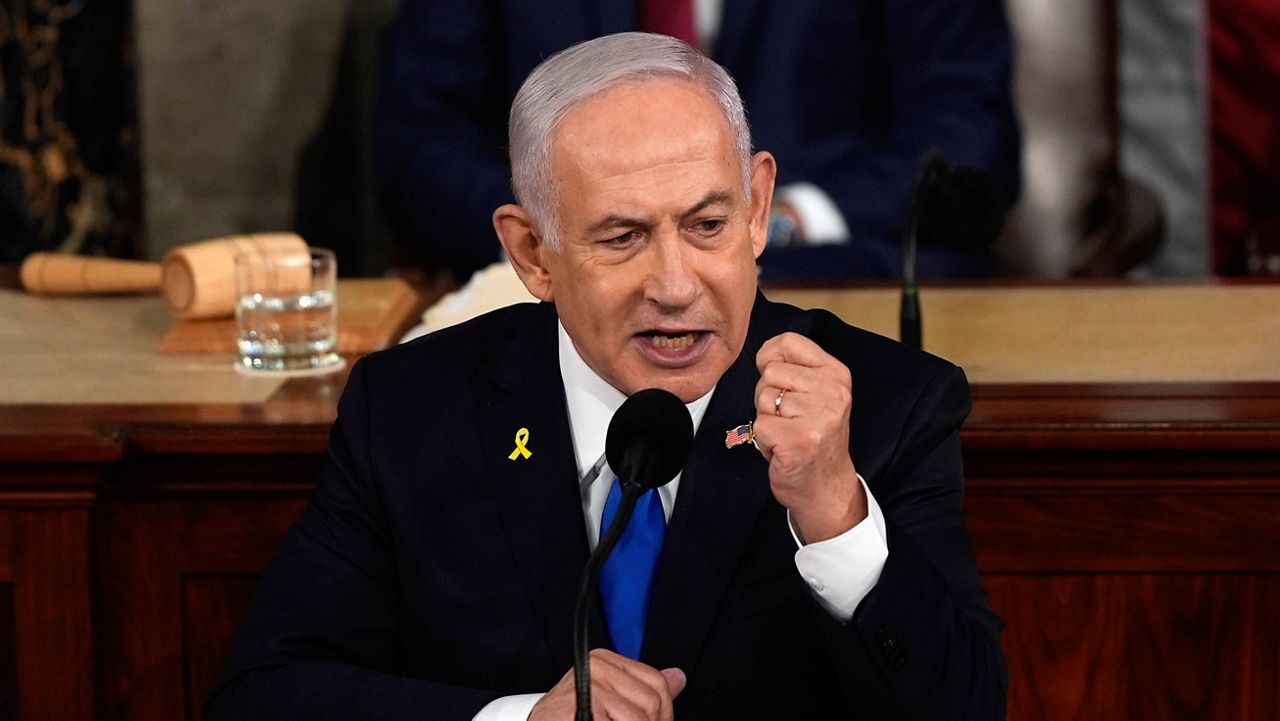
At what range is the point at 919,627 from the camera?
1.57m

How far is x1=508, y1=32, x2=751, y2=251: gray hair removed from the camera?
64.9 inches

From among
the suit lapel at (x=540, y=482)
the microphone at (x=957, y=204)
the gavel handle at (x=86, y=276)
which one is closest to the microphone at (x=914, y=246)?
the microphone at (x=957, y=204)

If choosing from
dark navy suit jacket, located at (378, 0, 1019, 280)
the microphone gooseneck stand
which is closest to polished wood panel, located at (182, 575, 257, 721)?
the microphone gooseneck stand

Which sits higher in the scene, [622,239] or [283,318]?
[622,239]

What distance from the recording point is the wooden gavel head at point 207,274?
8.34 feet

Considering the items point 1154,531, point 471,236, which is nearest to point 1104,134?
point 471,236

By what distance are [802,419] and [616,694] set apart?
30 centimetres

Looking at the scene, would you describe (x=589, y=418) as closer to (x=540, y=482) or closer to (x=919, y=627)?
(x=540, y=482)

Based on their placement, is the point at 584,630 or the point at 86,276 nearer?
the point at 584,630

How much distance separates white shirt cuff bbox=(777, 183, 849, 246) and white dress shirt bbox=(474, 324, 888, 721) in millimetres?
1946

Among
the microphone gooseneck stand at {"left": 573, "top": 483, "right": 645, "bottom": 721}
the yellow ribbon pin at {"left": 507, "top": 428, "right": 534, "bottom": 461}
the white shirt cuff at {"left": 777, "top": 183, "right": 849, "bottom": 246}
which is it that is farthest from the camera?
the white shirt cuff at {"left": 777, "top": 183, "right": 849, "bottom": 246}

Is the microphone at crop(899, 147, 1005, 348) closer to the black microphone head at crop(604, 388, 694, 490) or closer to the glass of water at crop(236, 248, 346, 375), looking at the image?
the glass of water at crop(236, 248, 346, 375)

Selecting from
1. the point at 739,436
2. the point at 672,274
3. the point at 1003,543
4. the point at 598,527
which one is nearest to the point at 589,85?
the point at 672,274

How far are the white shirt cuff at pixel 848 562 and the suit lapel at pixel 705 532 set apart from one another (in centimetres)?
17
